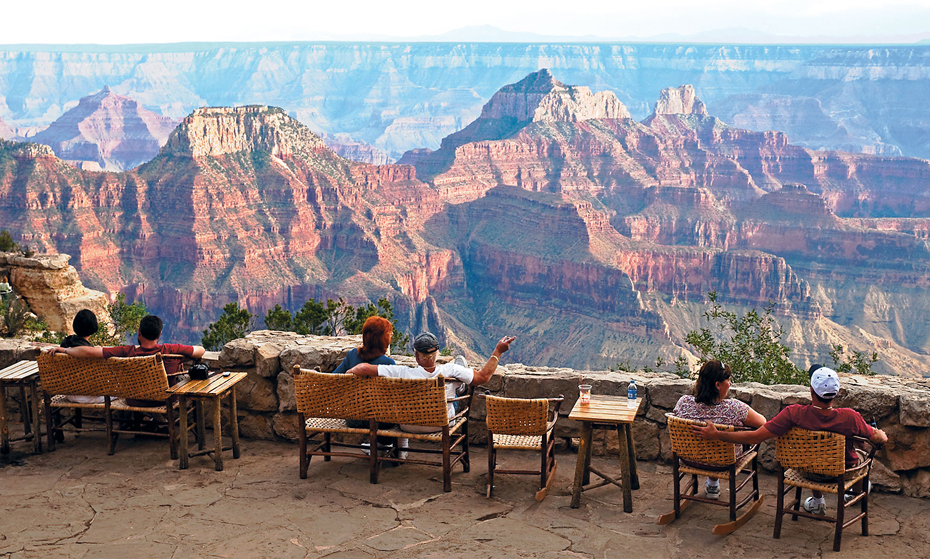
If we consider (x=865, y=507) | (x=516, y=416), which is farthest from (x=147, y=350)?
(x=865, y=507)

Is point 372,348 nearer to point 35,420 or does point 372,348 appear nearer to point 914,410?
point 35,420

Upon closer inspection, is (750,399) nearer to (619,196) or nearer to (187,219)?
(187,219)

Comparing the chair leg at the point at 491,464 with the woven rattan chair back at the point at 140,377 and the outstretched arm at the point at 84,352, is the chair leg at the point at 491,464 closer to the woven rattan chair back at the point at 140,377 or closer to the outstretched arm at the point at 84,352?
the woven rattan chair back at the point at 140,377

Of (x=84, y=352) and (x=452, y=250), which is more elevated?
(x=84, y=352)

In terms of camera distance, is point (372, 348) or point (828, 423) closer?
point (828, 423)

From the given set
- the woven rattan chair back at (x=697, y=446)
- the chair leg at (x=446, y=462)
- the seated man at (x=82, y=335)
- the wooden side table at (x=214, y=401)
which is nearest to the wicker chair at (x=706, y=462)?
the woven rattan chair back at (x=697, y=446)

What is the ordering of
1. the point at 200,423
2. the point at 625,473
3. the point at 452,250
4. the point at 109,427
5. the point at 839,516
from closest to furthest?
the point at 839,516
the point at 625,473
the point at 109,427
the point at 200,423
the point at 452,250

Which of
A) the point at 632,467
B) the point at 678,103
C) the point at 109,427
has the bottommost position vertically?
the point at 632,467

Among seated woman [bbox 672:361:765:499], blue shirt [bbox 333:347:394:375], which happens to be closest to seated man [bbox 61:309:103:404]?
blue shirt [bbox 333:347:394:375]
